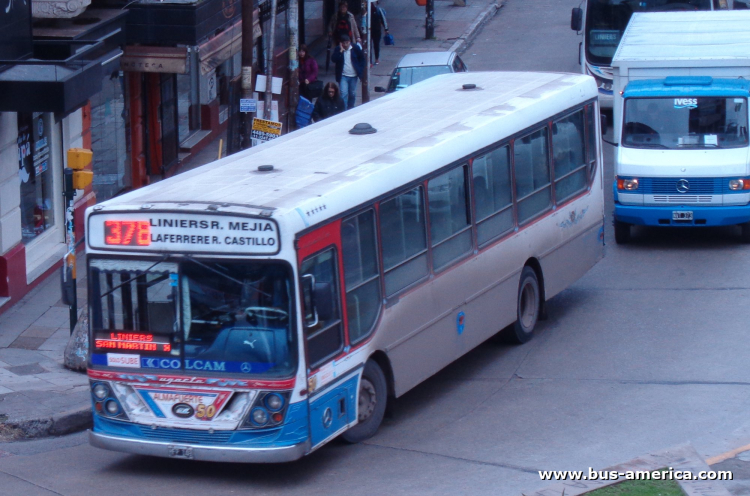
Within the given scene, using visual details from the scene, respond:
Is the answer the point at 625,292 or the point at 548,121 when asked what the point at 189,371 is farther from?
the point at 625,292

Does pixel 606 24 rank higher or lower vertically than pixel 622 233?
higher

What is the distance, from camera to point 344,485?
827 centimetres

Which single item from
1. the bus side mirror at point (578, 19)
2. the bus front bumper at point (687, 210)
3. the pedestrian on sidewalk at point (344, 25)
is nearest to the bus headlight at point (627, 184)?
the bus front bumper at point (687, 210)

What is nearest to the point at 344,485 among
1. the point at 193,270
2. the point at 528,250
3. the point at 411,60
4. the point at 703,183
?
the point at 193,270

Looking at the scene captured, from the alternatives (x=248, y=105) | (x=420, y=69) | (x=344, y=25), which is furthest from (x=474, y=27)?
(x=248, y=105)

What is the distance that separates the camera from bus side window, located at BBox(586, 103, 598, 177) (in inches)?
538

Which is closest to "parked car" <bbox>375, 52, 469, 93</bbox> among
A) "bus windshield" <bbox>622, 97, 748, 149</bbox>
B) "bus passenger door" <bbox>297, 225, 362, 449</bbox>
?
"bus windshield" <bbox>622, 97, 748, 149</bbox>

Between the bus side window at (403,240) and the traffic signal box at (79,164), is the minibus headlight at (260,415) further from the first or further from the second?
the traffic signal box at (79,164)

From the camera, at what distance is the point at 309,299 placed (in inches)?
316

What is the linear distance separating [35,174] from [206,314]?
8.05 metres

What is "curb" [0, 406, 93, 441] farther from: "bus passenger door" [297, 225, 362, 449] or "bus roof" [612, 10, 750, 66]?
"bus roof" [612, 10, 750, 66]

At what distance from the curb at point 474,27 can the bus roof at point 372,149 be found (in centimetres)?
1885

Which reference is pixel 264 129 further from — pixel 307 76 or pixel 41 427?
pixel 307 76

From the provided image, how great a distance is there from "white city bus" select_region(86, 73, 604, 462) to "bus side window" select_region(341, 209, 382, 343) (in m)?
0.02
